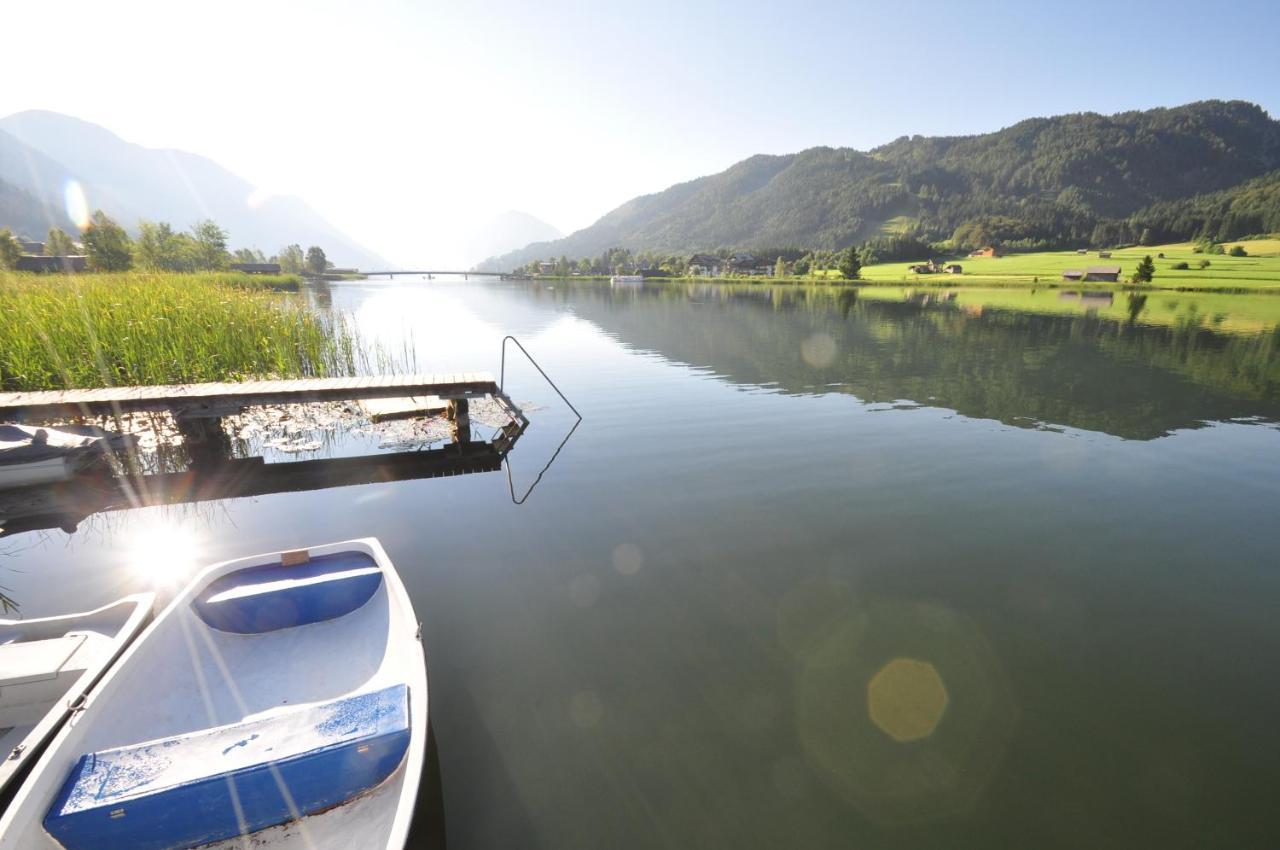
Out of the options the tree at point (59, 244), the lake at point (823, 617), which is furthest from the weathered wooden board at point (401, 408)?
the tree at point (59, 244)

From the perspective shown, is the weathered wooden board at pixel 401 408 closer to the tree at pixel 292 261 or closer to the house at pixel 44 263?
the house at pixel 44 263

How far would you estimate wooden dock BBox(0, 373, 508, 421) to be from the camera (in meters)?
12.9

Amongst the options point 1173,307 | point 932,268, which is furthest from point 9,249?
point 932,268

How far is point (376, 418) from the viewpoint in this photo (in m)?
18.0

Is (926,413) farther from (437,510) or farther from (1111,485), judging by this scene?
(437,510)

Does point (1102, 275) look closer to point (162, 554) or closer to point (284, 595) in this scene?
point (284, 595)

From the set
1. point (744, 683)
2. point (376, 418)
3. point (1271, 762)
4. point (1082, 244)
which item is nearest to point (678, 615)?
point (744, 683)

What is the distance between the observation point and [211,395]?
1387cm

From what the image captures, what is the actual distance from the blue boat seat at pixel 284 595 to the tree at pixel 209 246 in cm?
11265

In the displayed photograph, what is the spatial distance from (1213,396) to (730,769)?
1191 inches

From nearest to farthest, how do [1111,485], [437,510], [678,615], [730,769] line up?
1. [730,769]
2. [678,615]
3. [437,510]
4. [1111,485]

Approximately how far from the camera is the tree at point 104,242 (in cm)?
6956

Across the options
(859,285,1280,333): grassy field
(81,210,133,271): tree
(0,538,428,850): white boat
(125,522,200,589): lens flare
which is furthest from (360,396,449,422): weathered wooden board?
(81,210,133,271): tree

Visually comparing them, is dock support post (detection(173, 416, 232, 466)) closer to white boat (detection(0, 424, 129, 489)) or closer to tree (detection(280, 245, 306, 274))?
white boat (detection(0, 424, 129, 489))
